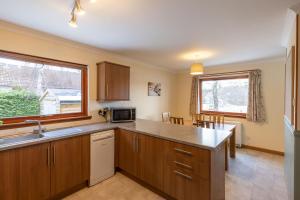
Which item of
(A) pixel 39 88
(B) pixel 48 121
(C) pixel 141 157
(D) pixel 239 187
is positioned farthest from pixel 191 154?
(A) pixel 39 88

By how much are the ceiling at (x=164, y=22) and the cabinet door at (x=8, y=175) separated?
1.62 metres

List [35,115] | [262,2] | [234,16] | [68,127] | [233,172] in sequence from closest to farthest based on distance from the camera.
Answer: [262,2] → [234,16] → [35,115] → [68,127] → [233,172]

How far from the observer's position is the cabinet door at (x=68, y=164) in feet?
6.46

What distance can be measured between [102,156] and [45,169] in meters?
0.80

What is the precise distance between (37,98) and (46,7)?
139 cm

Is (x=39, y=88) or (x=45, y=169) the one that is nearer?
(x=45, y=169)

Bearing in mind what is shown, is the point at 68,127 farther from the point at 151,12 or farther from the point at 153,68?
the point at 153,68

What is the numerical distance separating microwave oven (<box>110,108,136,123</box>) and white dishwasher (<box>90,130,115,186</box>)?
504 millimetres

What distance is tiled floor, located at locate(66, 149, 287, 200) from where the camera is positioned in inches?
83.4

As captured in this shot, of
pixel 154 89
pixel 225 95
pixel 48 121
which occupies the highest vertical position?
pixel 154 89

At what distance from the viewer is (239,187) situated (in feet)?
7.64

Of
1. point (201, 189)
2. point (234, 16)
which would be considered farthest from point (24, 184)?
point (234, 16)

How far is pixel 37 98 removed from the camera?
240cm

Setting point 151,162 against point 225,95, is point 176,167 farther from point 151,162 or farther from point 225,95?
point 225,95
